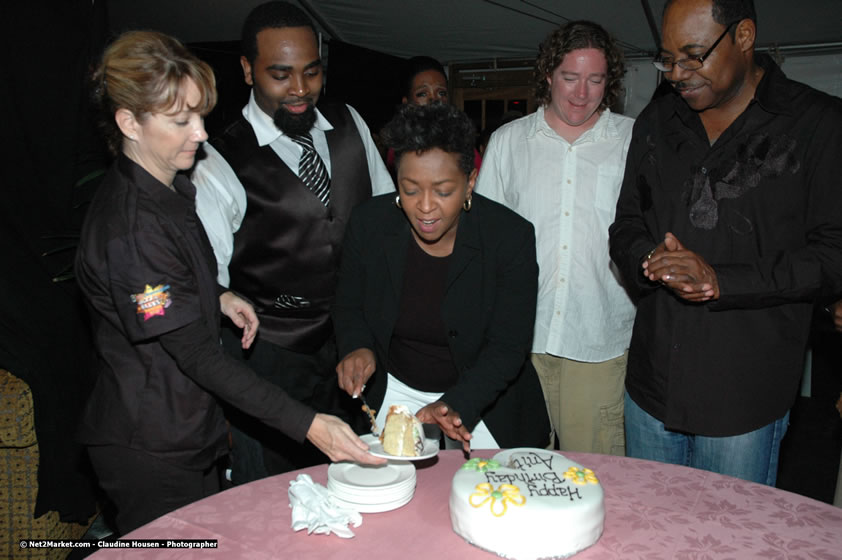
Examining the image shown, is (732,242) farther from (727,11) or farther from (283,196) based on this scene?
(283,196)

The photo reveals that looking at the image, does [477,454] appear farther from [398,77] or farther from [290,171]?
[398,77]

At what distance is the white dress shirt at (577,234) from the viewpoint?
2.47 meters

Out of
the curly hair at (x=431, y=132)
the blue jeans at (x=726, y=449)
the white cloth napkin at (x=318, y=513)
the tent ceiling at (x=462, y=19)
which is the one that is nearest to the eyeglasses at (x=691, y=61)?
the curly hair at (x=431, y=132)

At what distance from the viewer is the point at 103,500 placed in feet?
9.78

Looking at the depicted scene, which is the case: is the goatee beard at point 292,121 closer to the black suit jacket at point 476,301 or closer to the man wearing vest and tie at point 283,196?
the man wearing vest and tie at point 283,196

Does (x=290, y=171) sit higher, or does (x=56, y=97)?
(x=56, y=97)

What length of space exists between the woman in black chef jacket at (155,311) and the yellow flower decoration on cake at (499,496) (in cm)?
31

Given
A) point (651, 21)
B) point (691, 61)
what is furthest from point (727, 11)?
point (651, 21)

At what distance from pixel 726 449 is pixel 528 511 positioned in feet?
2.86

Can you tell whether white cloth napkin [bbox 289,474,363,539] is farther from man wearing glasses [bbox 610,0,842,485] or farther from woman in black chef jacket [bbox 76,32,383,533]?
man wearing glasses [bbox 610,0,842,485]

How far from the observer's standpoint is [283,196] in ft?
7.73

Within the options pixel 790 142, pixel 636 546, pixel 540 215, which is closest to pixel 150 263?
pixel 636 546

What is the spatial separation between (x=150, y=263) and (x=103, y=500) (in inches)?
74.4

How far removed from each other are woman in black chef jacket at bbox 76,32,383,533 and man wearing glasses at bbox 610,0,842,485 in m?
0.94
